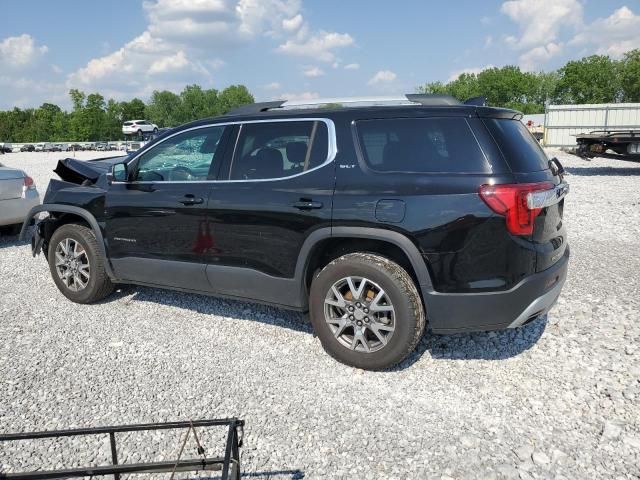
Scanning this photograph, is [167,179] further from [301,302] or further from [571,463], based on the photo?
[571,463]

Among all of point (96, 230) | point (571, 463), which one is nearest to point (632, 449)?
point (571, 463)

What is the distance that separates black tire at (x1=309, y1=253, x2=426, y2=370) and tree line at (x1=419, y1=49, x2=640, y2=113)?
6183cm

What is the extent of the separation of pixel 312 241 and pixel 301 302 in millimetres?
523

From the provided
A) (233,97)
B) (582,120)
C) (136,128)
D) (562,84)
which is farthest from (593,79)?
(233,97)

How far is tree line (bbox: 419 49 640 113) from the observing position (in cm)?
8000

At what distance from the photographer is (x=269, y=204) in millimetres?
4016

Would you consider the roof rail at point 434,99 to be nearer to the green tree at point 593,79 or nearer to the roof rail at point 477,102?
the roof rail at point 477,102

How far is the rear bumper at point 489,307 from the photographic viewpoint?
3.44 m

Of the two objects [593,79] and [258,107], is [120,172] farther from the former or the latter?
[593,79]

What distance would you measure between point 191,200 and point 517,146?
2.50 m

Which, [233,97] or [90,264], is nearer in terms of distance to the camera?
[90,264]

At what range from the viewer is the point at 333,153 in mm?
3871

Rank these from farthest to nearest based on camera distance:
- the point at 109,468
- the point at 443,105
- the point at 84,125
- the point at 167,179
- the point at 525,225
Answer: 1. the point at 84,125
2. the point at 167,179
3. the point at 443,105
4. the point at 525,225
5. the point at 109,468

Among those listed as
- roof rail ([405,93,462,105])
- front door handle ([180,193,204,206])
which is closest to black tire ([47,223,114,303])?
front door handle ([180,193,204,206])
